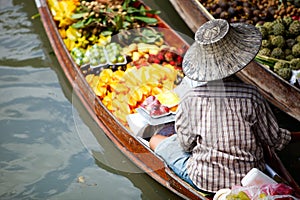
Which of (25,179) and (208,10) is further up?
(208,10)

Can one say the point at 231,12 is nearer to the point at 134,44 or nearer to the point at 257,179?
the point at 134,44

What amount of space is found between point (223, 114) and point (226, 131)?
11cm

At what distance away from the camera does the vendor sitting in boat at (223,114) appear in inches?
110

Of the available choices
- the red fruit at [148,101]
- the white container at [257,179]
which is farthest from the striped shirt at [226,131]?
the red fruit at [148,101]

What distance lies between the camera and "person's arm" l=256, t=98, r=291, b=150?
2.84 meters

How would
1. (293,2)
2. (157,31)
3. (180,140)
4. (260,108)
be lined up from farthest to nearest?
(293,2) → (157,31) → (180,140) → (260,108)

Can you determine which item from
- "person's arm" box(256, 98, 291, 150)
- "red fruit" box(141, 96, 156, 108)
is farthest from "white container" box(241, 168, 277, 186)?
"red fruit" box(141, 96, 156, 108)

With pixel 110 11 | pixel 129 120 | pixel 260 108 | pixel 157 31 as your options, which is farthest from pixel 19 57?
pixel 260 108

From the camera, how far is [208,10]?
16.8ft

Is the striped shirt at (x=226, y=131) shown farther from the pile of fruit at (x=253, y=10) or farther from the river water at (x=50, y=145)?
the pile of fruit at (x=253, y=10)

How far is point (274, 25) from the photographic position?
180 inches

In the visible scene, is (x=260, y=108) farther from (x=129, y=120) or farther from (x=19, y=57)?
(x=19, y=57)

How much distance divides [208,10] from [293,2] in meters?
0.92

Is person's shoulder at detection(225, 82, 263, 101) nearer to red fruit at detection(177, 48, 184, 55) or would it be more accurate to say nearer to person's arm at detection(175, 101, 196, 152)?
person's arm at detection(175, 101, 196, 152)
